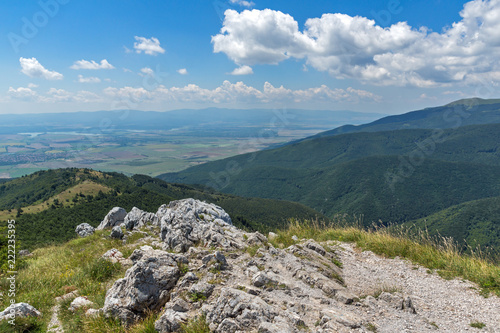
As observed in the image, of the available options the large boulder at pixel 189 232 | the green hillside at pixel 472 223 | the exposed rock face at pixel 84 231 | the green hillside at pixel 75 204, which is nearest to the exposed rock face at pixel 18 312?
the large boulder at pixel 189 232

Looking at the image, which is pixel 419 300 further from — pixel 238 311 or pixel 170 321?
pixel 170 321

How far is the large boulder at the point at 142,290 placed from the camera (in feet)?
21.3

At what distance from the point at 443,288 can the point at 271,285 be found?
229 inches

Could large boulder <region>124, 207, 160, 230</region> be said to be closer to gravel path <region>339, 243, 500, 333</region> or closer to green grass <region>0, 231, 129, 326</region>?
green grass <region>0, 231, 129, 326</region>

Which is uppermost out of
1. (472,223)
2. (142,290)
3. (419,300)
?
(142,290)

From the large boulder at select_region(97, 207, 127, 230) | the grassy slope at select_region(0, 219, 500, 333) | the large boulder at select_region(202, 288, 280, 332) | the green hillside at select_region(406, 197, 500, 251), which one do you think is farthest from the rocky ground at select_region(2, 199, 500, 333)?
the green hillside at select_region(406, 197, 500, 251)

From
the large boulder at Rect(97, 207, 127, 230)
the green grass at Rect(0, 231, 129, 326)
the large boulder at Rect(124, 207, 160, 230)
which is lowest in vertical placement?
the large boulder at Rect(97, 207, 127, 230)

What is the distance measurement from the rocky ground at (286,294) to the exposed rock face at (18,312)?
1.20 meters

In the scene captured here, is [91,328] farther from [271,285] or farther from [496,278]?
[496,278]

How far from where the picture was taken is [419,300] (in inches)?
286

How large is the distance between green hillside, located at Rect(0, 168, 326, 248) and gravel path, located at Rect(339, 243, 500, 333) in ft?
86.3

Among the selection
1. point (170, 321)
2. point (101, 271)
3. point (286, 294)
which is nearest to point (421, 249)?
point (286, 294)

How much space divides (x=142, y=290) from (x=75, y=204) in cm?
6524

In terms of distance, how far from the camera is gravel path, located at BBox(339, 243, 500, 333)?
5.99 metres
